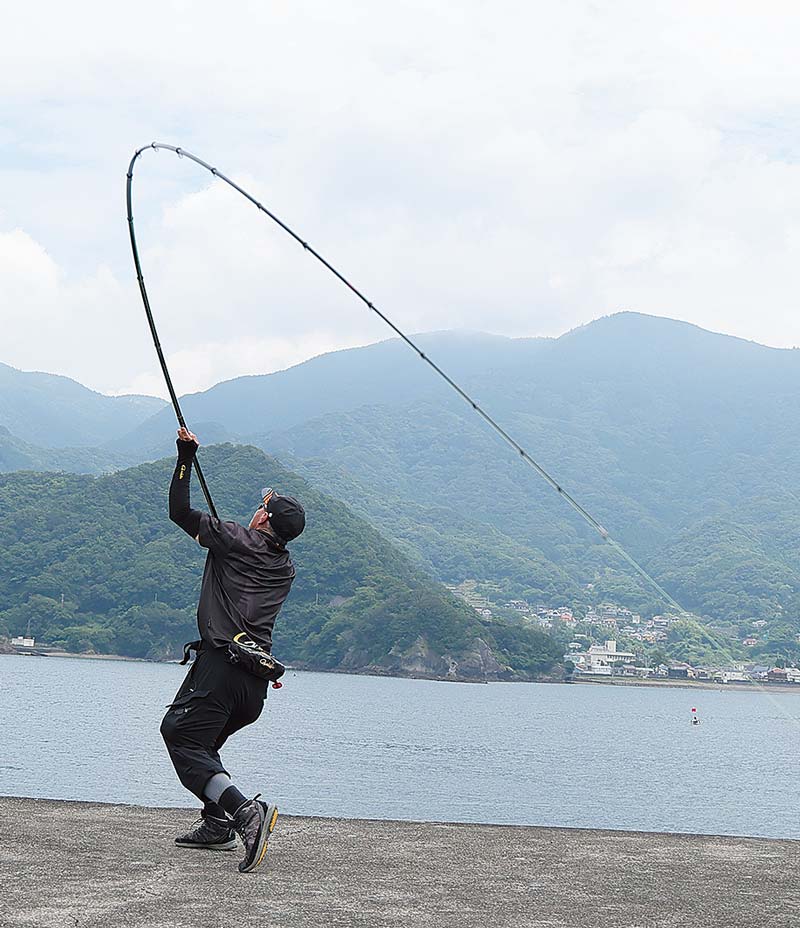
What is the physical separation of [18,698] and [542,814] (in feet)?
206

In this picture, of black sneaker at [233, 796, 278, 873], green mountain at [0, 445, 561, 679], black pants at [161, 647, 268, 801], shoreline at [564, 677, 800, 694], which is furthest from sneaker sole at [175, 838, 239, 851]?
shoreline at [564, 677, 800, 694]

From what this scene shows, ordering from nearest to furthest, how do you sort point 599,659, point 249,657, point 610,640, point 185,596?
1. point 249,657
2. point 185,596
3. point 599,659
4. point 610,640

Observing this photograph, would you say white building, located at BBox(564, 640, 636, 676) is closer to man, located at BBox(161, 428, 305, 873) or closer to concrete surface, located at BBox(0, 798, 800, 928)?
concrete surface, located at BBox(0, 798, 800, 928)

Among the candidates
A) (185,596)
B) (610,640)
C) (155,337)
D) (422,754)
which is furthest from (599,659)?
(155,337)

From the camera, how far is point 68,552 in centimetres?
14212

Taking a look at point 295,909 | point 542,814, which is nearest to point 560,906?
point 295,909

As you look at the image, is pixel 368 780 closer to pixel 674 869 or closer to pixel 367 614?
pixel 674 869

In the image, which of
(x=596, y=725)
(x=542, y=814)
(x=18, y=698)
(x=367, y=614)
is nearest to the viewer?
(x=542, y=814)

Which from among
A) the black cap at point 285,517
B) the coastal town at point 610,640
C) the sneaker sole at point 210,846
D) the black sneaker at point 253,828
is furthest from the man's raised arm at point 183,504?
the coastal town at point 610,640

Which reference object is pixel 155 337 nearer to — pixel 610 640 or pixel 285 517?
pixel 285 517

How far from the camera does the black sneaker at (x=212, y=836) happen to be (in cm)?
608

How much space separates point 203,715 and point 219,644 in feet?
1.10

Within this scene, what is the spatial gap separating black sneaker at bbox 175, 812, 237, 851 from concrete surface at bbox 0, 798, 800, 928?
0.07 metres

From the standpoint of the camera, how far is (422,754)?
7406 cm
